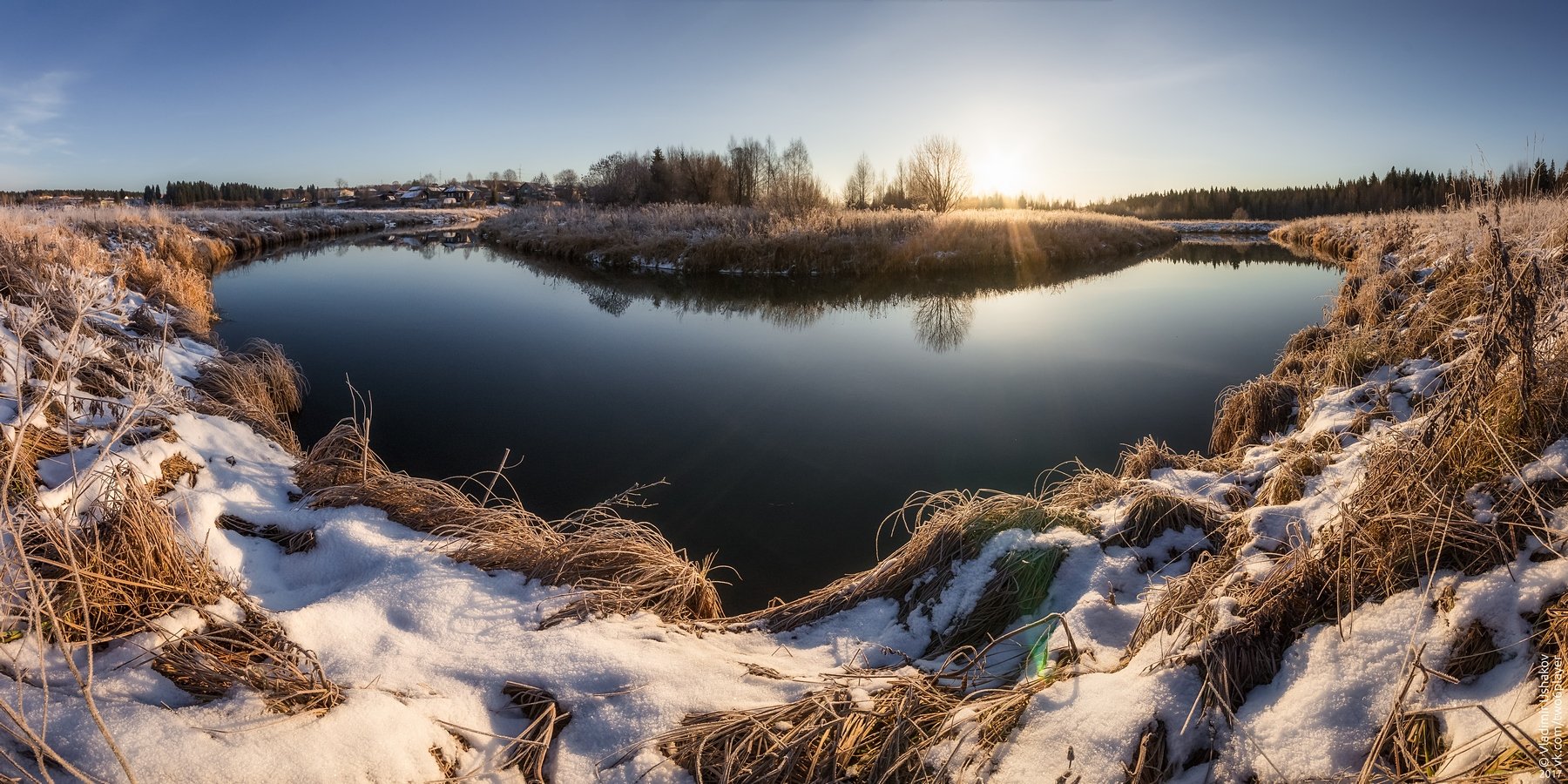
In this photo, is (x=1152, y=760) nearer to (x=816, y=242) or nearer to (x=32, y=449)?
(x=32, y=449)

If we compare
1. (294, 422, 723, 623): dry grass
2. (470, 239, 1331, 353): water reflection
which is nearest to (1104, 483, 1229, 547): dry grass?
(294, 422, 723, 623): dry grass

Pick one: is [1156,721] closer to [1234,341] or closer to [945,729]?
[945,729]

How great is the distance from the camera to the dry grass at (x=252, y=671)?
1.65 m

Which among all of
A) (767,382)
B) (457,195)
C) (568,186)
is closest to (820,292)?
(767,382)

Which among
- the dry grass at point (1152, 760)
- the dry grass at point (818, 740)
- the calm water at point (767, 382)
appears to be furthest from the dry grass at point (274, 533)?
the dry grass at point (1152, 760)

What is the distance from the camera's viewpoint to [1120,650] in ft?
6.84

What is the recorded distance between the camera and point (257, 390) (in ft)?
18.2

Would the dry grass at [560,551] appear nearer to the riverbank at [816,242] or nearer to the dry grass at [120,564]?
the dry grass at [120,564]

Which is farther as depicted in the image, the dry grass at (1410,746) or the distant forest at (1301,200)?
the distant forest at (1301,200)

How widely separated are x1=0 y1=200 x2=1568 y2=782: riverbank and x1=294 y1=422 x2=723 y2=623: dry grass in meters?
0.02

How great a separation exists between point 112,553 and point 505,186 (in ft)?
378

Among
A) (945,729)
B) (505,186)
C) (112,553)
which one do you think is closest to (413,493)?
(112,553)

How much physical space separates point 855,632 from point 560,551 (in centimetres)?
121

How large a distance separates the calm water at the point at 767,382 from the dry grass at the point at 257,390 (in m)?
0.26
